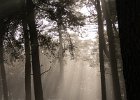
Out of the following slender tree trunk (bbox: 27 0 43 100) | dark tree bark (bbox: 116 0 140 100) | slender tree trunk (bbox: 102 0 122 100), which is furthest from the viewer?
slender tree trunk (bbox: 102 0 122 100)

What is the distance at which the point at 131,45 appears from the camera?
3.71 metres

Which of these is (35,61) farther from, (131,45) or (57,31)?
(131,45)

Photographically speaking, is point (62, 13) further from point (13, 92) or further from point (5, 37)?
point (13, 92)

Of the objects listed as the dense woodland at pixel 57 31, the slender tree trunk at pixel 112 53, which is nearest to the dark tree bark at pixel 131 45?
the dense woodland at pixel 57 31

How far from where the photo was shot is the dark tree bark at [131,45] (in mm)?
3678

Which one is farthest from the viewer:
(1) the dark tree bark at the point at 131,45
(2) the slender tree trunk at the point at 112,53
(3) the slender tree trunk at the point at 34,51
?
(2) the slender tree trunk at the point at 112,53

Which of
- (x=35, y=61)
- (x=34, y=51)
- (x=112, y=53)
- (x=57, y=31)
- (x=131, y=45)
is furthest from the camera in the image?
(x=112, y=53)

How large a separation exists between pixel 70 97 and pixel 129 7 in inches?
1765

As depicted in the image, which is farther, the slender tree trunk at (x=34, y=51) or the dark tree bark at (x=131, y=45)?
the slender tree trunk at (x=34, y=51)

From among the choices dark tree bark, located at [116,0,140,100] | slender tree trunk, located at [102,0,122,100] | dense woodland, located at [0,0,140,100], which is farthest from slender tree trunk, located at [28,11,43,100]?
dark tree bark, located at [116,0,140,100]

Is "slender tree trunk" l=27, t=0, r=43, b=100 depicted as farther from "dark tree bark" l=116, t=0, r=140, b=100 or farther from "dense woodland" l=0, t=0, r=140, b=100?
"dark tree bark" l=116, t=0, r=140, b=100

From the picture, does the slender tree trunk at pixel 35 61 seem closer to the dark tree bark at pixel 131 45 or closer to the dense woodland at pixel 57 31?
the dense woodland at pixel 57 31

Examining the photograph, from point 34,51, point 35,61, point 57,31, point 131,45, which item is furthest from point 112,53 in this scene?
point 131,45

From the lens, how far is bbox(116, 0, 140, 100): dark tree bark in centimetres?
368
